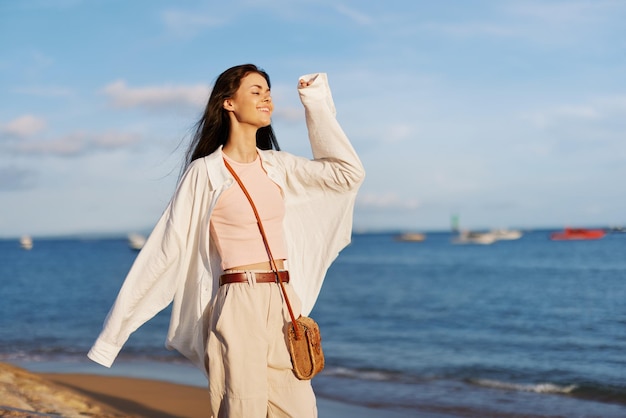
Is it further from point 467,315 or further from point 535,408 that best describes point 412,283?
point 535,408

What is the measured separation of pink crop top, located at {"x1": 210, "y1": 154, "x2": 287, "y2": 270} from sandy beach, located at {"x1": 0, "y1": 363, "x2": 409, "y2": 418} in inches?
109

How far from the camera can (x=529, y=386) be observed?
920 cm

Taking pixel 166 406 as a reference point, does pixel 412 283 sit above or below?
below

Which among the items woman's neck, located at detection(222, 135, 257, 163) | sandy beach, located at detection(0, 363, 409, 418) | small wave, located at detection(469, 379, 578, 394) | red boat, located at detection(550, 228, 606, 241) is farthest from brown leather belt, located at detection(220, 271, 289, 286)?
red boat, located at detection(550, 228, 606, 241)

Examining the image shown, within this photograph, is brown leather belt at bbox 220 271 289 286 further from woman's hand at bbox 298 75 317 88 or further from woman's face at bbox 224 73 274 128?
woman's hand at bbox 298 75 317 88

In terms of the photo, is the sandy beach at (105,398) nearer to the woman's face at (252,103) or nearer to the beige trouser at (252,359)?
the beige trouser at (252,359)

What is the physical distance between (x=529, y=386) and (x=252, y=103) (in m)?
7.43

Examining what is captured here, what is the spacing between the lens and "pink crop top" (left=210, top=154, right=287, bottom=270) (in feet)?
9.24

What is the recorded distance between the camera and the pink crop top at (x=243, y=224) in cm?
282

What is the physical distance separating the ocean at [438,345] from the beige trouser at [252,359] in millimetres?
5100

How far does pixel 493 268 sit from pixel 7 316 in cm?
2648

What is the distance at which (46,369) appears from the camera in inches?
398

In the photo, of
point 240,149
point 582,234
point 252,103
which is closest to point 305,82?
point 252,103

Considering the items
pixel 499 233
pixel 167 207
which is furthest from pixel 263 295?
pixel 499 233
